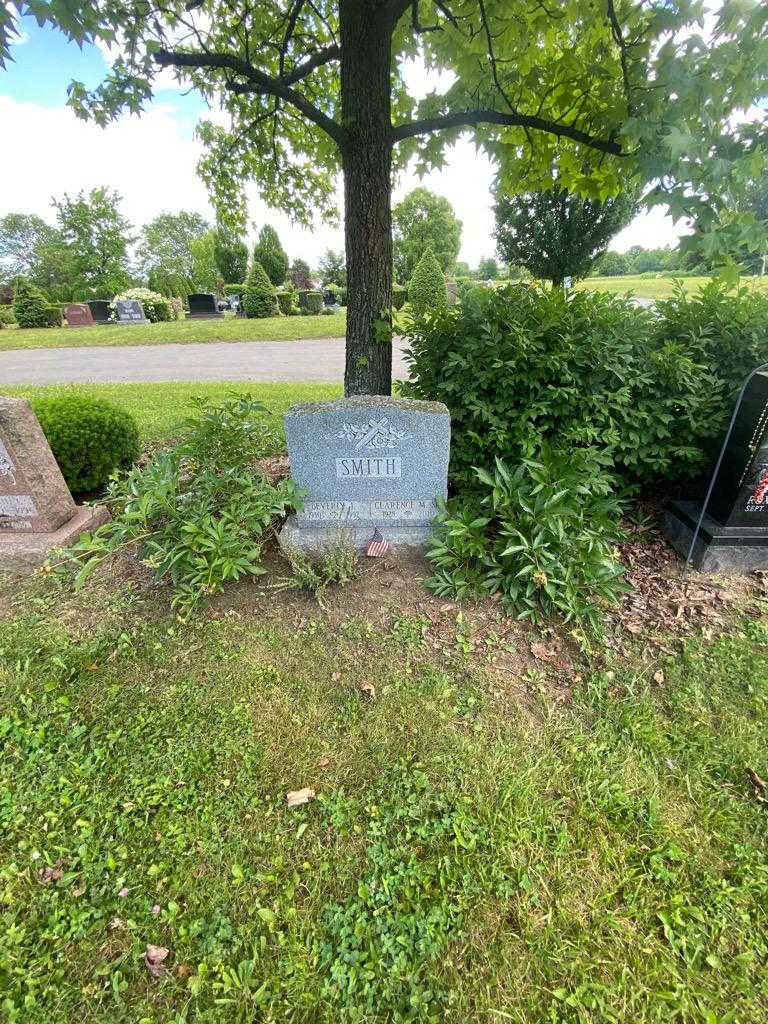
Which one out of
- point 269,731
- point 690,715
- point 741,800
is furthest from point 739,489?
point 269,731

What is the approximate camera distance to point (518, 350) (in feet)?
9.83

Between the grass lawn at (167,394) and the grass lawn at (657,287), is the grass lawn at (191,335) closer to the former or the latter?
the grass lawn at (167,394)

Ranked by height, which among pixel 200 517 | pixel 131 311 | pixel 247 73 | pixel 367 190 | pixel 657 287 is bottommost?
pixel 200 517

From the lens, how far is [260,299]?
2223cm

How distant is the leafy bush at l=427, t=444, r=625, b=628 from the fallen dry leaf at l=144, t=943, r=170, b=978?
1961mm

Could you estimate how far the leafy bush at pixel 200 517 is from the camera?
2.72m

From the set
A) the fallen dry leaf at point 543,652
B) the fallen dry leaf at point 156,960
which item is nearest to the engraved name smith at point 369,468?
the fallen dry leaf at point 543,652

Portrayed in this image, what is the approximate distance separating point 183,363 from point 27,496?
33.1 feet

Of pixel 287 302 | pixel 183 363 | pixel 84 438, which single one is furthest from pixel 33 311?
pixel 84 438

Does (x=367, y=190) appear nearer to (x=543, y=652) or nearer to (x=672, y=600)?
(x=543, y=652)

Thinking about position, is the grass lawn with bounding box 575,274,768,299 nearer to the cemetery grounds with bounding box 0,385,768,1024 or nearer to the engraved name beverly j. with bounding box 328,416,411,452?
the engraved name beverly j. with bounding box 328,416,411,452

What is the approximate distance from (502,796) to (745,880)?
32.7 inches

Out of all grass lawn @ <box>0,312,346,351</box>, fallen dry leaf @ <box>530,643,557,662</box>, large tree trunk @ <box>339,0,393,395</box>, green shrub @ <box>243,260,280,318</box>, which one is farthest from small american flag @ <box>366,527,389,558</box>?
green shrub @ <box>243,260,280,318</box>

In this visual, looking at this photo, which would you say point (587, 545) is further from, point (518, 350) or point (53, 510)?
point (53, 510)
